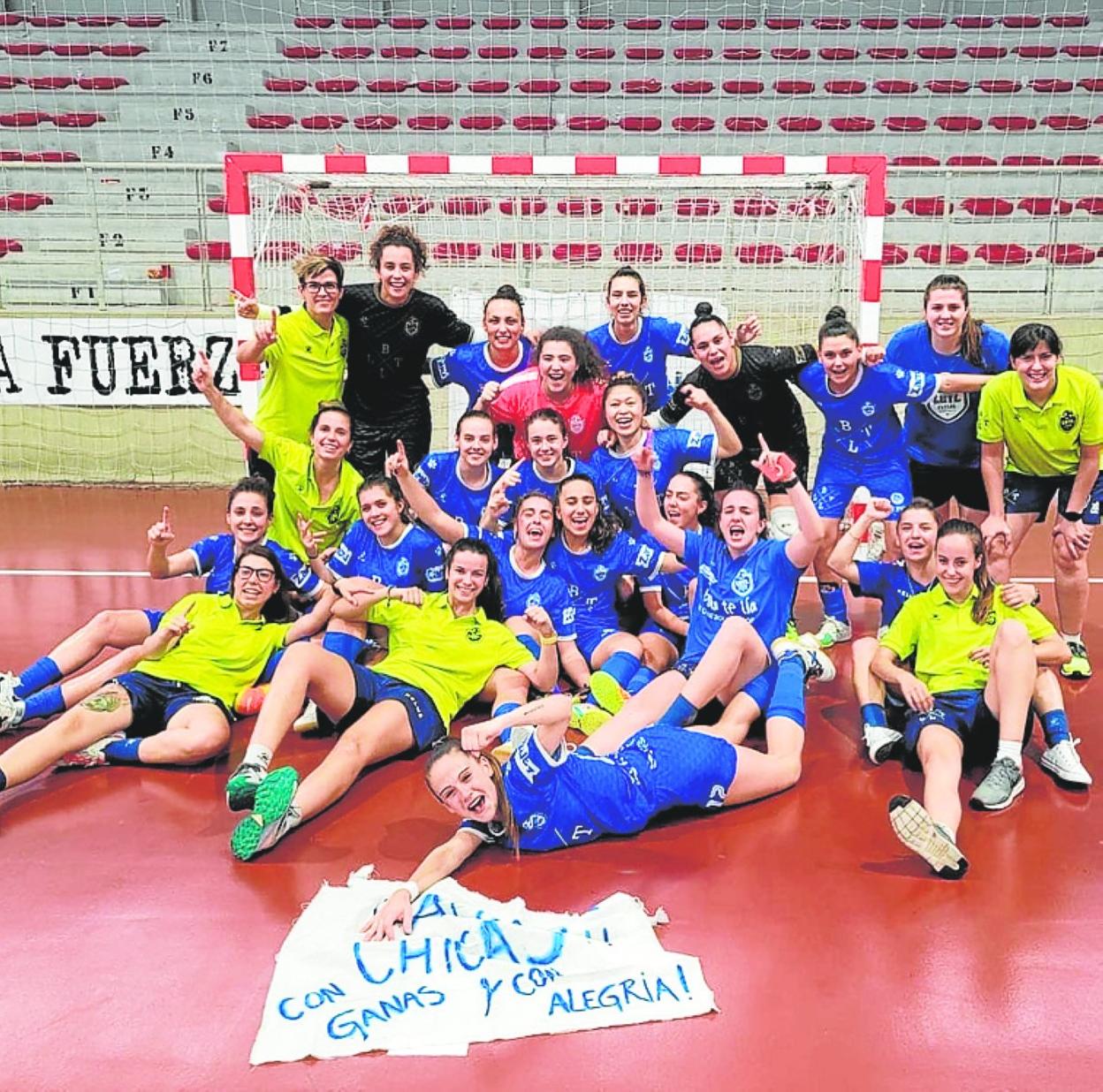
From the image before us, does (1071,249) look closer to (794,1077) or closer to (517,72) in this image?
(517,72)

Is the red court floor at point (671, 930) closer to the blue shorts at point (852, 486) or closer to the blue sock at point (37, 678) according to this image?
the blue sock at point (37, 678)

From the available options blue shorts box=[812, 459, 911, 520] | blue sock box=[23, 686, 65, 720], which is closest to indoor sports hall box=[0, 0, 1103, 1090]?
blue sock box=[23, 686, 65, 720]

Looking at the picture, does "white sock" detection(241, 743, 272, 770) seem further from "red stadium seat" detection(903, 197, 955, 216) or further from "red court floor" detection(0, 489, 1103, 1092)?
"red stadium seat" detection(903, 197, 955, 216)

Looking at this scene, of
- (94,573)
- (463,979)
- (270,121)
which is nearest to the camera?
(463,979)

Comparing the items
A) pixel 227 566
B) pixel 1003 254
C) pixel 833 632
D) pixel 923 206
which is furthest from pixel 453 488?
pixel 923 206

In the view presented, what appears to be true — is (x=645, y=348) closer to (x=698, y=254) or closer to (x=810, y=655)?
(x=810, y=655)

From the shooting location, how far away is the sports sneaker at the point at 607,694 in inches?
146

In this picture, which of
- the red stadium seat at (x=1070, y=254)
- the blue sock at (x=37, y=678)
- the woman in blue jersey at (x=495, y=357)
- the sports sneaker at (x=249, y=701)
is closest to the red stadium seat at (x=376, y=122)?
the red stadium seat at (x=1070, y=254)

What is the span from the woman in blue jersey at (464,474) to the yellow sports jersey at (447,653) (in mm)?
683

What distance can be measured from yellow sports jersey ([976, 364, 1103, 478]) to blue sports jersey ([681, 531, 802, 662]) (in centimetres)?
121

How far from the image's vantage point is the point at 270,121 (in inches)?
443

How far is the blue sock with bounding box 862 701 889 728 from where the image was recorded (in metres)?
3.58

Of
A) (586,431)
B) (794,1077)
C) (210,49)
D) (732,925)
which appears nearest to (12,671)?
(586,431)

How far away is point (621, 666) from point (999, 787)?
4.45 feet
